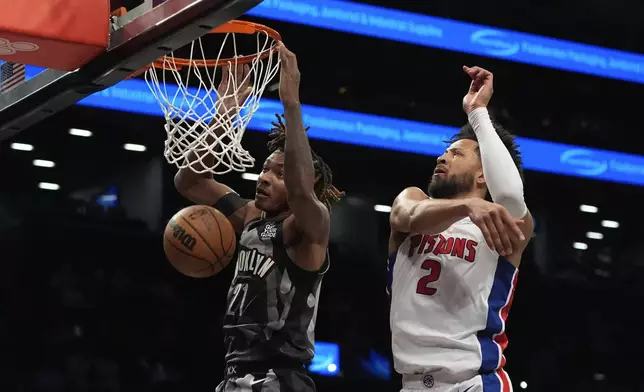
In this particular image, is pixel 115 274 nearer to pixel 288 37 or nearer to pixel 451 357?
pixel 288 37

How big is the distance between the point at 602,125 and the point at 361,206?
255cm

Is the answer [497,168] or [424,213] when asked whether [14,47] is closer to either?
[424,213]

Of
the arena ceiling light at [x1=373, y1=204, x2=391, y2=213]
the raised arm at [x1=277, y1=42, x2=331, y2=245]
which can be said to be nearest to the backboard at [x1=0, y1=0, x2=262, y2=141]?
the raised arm at [x1=277, y1=42, x2=331, y2=245]

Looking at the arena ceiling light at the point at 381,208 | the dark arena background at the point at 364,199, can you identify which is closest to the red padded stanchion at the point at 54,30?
the dark arena background at the point at 364,199

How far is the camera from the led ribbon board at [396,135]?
26.0ft

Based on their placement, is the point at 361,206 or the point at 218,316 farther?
the point at 361,206

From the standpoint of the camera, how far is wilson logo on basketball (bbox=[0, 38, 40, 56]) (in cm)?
372

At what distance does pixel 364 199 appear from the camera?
9578 millimetres

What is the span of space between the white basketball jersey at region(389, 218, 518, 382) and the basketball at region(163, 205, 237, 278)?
76cm

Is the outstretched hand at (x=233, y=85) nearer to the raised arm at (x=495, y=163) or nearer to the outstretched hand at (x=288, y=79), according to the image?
the outstretched hand at (x=288, y=79)

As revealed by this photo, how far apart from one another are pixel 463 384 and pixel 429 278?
15.8 inches

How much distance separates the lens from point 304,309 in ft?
13.7

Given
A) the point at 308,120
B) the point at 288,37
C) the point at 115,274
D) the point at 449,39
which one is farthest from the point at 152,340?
the point at 449,39

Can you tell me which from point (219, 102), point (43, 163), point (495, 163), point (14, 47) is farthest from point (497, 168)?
point (43, 163)
